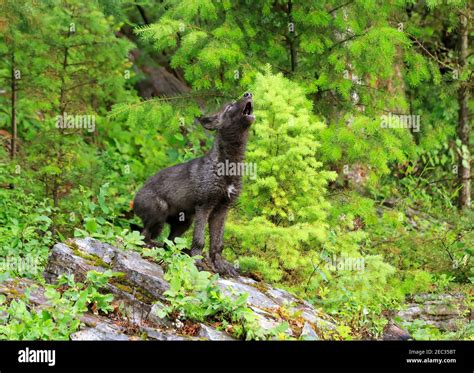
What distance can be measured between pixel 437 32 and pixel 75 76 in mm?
10118

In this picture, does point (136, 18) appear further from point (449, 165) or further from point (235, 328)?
point (235, 328)

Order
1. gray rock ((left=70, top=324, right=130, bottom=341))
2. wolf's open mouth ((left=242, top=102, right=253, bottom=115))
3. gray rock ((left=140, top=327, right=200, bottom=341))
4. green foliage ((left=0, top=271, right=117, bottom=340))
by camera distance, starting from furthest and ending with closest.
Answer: wolf's open mouth ((left=242, top=102, right=253, bottom=115)), gray rock ((left=140, top=327, right=200, bottom=341)), gray rock ((left=70, top=324, right=130, bottom=341)), green foliage ((left=0, top=271, right=117, bottom=340))

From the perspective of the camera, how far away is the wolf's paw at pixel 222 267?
9625 mm

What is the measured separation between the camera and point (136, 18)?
1961cm

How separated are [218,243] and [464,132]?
8412mm

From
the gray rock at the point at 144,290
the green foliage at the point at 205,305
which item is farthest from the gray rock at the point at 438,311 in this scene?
the green foliage at the point at 205,305

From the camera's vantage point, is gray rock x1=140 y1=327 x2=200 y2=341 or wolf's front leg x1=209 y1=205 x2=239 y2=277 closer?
gray rock x1=140 y1=327 x2=200 y2=341

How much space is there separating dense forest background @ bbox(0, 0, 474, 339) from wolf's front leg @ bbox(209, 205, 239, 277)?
48 centimetres

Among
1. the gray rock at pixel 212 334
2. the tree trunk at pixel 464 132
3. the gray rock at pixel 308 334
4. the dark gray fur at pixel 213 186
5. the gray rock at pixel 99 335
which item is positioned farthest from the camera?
the tree trunk at pixel 464 132

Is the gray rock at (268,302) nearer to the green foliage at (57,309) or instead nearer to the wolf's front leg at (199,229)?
the wolf's front leg at (199,229)

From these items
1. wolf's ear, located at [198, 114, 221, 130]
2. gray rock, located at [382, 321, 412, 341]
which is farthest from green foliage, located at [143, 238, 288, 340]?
wolf's ear, located at [198, 114, 221, 130]

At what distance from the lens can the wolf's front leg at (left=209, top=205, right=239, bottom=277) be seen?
9.67m

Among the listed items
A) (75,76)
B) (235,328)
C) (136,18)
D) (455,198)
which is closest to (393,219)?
(455,198)

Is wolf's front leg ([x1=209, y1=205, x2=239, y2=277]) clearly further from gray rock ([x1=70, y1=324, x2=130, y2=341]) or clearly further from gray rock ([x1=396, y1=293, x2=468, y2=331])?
gray rock ([x1=70, y1=324, x2=130, y2=341])
